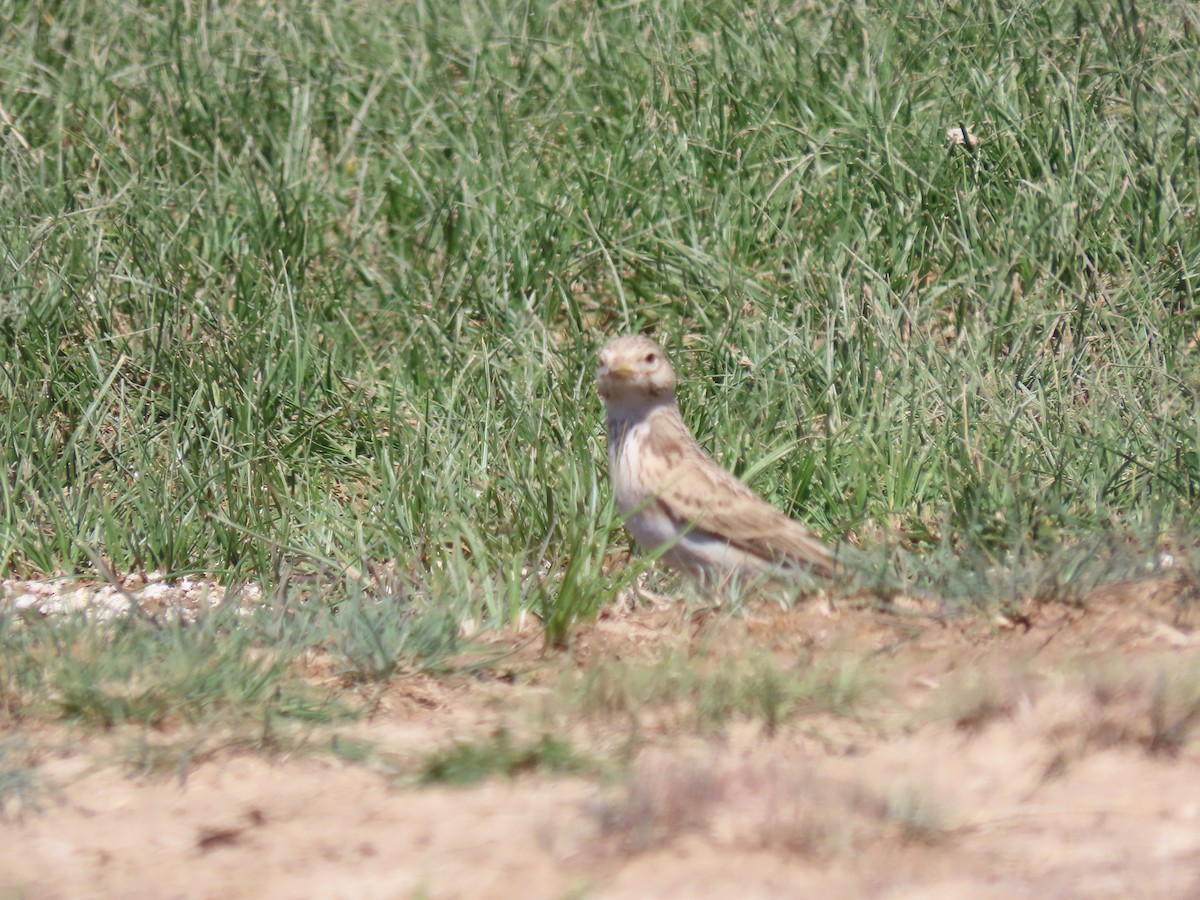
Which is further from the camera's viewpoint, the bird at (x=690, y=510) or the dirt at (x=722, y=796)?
the bird at (x=690, y=510)

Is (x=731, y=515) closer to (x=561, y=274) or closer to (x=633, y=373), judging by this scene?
(x=633, y=373)

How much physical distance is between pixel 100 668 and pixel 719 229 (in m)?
A: 4.03

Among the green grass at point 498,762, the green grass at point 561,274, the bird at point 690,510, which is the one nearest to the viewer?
the green grass at point 498,762

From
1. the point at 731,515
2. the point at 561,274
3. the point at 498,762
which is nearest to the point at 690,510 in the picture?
the point at 731,515

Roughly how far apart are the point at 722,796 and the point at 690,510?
6.47 feet

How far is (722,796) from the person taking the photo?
11.2 feet

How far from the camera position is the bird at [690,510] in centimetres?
525

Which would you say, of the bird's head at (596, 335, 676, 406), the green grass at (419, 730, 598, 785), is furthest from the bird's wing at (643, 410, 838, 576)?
the green grass at (419, 730, 598, 785)

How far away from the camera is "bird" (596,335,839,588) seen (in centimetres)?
525

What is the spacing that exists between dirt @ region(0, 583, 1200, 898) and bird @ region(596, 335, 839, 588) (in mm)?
819

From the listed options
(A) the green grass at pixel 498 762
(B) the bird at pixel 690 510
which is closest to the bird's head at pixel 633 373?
(B) the bird at pixel 690 510

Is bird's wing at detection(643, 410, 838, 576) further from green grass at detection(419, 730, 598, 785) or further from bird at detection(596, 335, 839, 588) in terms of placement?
green grass at detection(419, 730, 598, 785)

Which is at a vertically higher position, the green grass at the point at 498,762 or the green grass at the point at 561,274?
the green grass at the point at 561,274

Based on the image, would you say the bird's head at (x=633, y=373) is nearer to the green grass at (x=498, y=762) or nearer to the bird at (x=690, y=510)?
the bird at (x=690, y=510)
